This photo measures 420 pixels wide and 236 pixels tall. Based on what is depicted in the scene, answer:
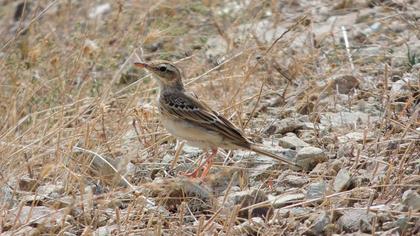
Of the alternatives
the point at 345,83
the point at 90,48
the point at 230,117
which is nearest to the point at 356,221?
the point at 230,117

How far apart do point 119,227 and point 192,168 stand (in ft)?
5.26

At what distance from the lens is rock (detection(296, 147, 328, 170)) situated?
636 centimetres

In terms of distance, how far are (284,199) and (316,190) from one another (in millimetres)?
194

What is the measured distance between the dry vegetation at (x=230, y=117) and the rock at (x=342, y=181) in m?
0.01

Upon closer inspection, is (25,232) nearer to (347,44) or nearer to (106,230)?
Result: (106,230)

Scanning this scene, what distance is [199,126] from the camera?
665cm

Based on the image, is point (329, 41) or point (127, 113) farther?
point (329, 41)

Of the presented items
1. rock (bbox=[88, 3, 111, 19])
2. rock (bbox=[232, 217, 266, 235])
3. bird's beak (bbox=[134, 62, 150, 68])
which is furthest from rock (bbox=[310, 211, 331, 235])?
rock (bbox=[88, 3, 111, 19])

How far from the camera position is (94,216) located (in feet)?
18.0

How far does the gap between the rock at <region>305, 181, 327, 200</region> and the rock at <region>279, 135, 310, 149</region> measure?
3.32 ft

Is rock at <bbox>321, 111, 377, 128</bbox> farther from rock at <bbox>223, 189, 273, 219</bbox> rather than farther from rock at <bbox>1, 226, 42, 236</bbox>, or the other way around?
rock at <bbox>1, 226, 42, 236</bbox>

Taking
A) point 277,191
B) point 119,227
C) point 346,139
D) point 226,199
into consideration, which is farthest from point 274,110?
point 119,227

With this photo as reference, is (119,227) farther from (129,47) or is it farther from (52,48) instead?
(52,48)

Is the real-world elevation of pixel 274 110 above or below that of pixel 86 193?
below
